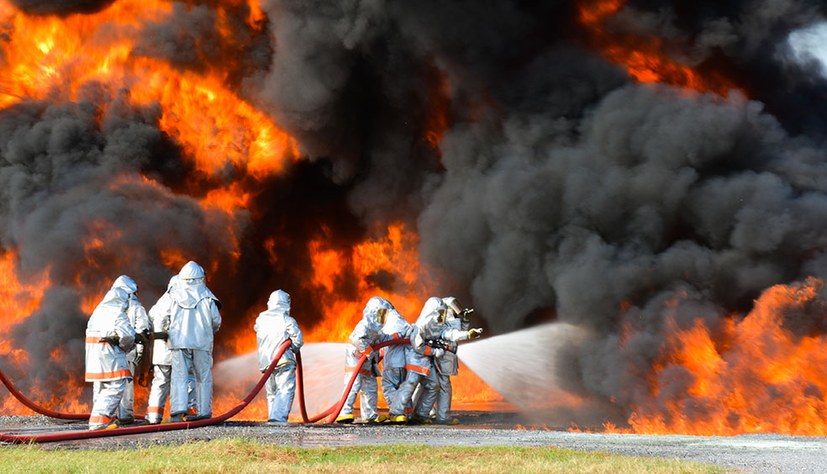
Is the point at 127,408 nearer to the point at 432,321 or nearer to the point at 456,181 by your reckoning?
the point at 432,321

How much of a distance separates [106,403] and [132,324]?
4.27 ft

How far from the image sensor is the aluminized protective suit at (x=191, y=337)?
543 inches

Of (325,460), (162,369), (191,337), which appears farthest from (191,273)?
(325,460)

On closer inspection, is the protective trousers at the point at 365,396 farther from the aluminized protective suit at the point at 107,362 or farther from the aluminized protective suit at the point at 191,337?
the aluminized protective suit at the point at 107,362

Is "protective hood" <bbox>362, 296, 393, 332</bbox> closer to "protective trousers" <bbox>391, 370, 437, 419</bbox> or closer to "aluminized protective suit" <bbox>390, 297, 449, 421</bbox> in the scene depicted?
"aluminized protective suit" <bbox>390, 297, 449, 421</bbox>

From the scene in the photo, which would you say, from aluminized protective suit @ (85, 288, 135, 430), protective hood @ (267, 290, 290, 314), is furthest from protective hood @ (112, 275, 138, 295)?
protective hood @ (267, 290, 290, 314)

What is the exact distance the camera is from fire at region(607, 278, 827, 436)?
49.5 ft

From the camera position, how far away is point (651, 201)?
63.3 ft

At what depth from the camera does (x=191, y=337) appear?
13906 millimetres

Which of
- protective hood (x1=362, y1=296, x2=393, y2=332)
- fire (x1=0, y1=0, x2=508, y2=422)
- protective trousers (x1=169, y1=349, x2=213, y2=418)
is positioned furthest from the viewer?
fire (x1=0, y1=0, x2=508, y2=422)

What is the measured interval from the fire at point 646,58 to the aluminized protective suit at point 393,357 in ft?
29.9

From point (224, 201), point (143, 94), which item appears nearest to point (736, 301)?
Result: point (224, 201)

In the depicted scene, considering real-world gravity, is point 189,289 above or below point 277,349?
above

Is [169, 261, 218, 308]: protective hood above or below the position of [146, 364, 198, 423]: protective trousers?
above
